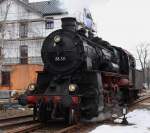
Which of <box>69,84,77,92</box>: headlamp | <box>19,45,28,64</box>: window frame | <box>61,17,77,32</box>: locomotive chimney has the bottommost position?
<box>69,84,77,92</box>: headlamp

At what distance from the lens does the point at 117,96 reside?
19.9 m

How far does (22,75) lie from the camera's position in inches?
1593

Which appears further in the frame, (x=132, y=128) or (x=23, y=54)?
(x=23, y=54)

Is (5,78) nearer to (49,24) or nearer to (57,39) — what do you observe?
(49,24)

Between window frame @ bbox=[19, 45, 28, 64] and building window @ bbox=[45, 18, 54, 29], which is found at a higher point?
building window @ bbox=[45, 18, 54, 29]

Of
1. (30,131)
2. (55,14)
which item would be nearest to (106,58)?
(30,131)

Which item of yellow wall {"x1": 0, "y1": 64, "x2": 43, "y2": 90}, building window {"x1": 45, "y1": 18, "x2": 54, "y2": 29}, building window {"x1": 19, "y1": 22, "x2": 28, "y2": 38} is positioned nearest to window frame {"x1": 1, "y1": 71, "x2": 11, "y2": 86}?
yellow wall {"x1": 0, "y1": 64, "x2": 43, "y2": 90}

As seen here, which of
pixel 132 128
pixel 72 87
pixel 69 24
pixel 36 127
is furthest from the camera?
pixel 69 24

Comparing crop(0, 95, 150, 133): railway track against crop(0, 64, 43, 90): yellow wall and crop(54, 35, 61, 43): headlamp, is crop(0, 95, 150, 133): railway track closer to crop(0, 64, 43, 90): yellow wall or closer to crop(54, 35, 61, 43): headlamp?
crop(54, 35, 61, 43): headlamp

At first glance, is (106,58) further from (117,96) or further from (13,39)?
(13,39)

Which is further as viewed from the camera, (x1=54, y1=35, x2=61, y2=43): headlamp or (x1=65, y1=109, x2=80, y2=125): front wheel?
(x1=54, y1=35, x2=61, y2=43): headlamp

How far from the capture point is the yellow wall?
40062mm

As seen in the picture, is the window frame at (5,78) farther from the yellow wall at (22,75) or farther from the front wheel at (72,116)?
the front wheel at (72,116)

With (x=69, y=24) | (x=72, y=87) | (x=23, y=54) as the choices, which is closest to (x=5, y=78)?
(x=23, y=54)
